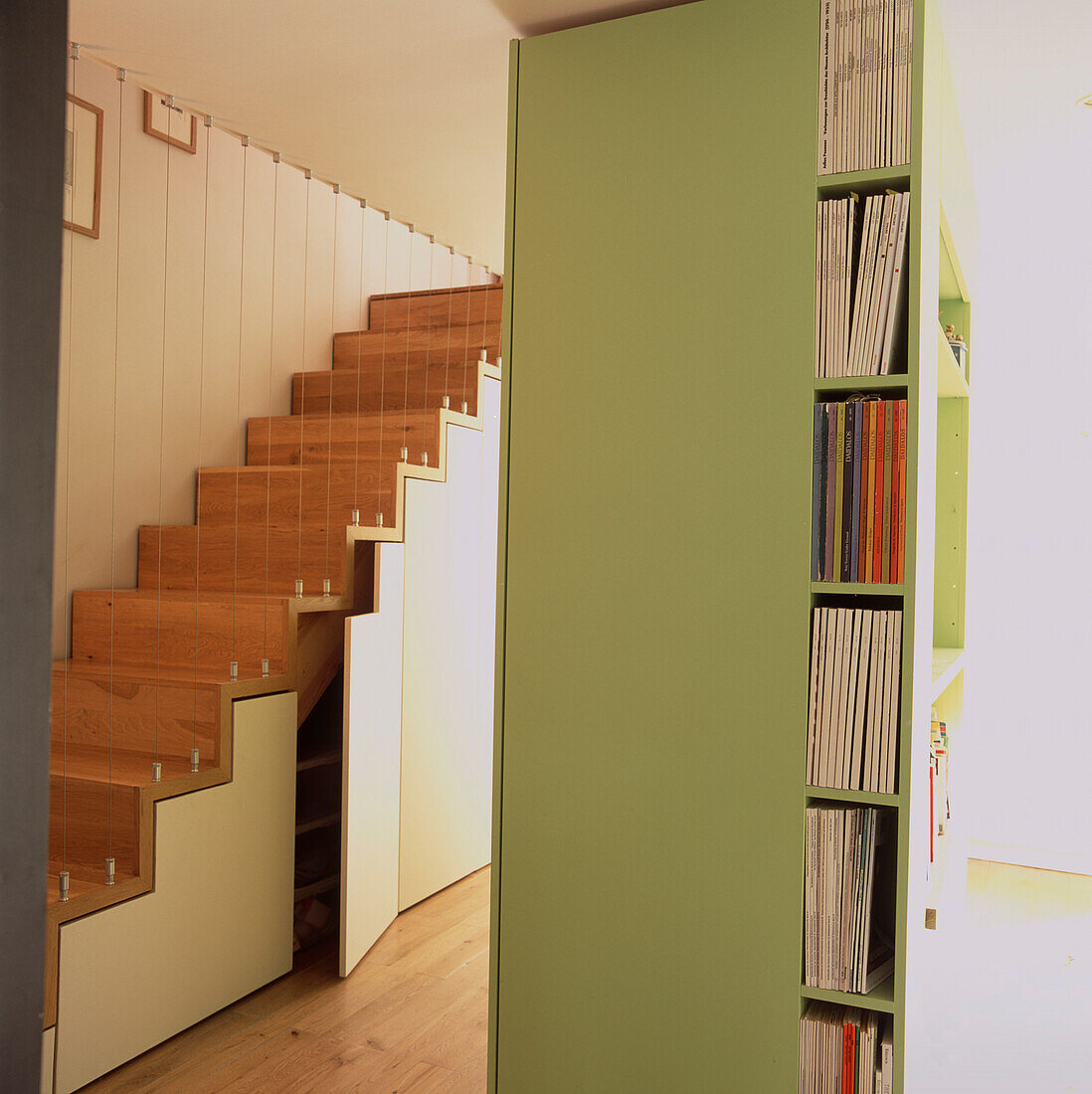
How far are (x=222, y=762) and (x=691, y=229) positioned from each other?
1667 mm

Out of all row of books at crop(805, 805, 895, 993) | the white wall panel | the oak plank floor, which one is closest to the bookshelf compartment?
row of books at crop(805, 805, 895, 993)

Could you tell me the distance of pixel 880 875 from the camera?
162 cm

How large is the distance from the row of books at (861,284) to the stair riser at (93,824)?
1.74 metres

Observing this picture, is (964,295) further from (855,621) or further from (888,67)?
(855,621)

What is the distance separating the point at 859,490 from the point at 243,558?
6.83 feet

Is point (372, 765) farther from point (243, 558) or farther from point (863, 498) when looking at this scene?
point (863, 498)

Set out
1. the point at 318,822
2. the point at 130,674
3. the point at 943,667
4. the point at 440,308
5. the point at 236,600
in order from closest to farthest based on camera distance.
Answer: the point at 943,667 < the point at 130,674 < the point at 236,600 < the point at 318,822 < the point at 440,308

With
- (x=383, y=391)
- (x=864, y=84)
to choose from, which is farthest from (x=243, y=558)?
(x=864, y=84)

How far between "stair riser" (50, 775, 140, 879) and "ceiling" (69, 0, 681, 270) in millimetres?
1551

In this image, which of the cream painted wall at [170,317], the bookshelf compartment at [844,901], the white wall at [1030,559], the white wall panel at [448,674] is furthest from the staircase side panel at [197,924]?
the white wall at [1030,559]

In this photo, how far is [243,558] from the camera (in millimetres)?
3080

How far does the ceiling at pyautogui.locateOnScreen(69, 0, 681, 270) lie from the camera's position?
183 centimetres

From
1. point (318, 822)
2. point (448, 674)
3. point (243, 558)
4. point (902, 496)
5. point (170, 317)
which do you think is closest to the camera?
point (902, 496)

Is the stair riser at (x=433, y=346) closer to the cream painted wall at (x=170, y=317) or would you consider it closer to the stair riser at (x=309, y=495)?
the cream painted wall at (x=170, y=317)
